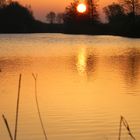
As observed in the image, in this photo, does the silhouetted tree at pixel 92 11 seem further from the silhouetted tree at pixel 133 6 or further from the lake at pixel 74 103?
the lake at pixel 74 103

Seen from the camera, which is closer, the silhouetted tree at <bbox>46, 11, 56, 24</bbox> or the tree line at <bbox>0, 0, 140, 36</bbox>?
the tree line at <bbox>0, 0, 140, 36</bbox>

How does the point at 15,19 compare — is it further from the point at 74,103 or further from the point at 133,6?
the point at 74,103

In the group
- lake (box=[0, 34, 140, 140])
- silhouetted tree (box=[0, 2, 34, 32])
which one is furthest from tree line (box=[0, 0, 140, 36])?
lake (box=[0, 34, 140, 140])

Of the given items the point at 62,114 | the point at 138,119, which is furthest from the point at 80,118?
the point at 138,119

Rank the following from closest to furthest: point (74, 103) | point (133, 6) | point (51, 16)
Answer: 1. point (74, 103)
2. point (133, 6)
3. point (51, 16)

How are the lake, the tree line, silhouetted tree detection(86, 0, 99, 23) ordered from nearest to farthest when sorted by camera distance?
1. the lake
2. the tree line
3. silhouetted tree detection(86, 0, 99, 23)

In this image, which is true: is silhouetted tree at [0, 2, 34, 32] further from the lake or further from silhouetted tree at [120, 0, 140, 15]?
the lake

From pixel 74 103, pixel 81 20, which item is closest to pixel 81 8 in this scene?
pixel 81 20

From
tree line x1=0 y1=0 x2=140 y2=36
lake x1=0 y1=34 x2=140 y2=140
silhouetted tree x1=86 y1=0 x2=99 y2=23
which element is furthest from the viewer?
silhouetted tree x1=86 y1=0 x2=99 y2=23

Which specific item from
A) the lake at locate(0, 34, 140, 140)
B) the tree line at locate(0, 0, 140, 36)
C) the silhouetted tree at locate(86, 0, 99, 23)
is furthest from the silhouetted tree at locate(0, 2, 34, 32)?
the lake at locate(0, 34, 140, 140)

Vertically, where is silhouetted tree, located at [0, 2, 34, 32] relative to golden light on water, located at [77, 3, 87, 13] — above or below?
below

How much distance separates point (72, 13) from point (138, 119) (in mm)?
79653

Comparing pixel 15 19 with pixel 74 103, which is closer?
pixel 74 103

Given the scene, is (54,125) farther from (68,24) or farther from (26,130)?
(68,24)
